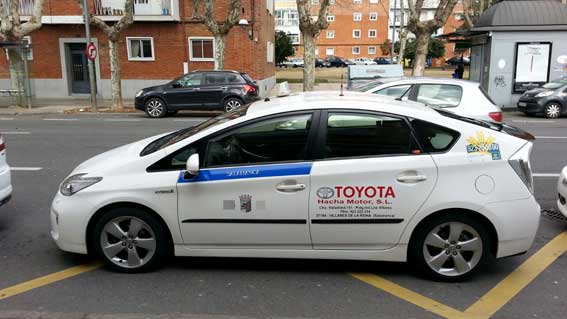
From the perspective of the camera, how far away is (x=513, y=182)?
3.92 metres

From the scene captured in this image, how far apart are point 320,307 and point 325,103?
165cm

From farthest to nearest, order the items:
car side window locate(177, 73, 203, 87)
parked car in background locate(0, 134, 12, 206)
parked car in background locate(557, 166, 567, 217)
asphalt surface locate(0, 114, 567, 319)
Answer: car side window locate(177, 73, 203, 87) → parked car in background locate(557, 166, 567, 217) → parked car in background locate(0, 134, 12, 206) → asphalt surface locate(0, 114, 567, 319)

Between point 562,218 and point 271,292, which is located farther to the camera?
point 562,218

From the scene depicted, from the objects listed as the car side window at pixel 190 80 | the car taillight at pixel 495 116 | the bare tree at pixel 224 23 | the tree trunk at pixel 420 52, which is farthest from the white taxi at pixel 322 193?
the tree trunk at pixel 420 52

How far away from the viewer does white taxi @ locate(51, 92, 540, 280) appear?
390 centimetres

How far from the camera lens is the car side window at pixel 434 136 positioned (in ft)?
13.1

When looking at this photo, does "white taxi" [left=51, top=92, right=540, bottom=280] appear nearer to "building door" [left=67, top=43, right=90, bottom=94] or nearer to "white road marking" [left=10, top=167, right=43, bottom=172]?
"white road marking" [left=10, top=167, right=43, bottom=172]

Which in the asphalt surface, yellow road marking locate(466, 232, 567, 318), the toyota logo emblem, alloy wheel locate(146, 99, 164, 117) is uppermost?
the toyota logo emblem

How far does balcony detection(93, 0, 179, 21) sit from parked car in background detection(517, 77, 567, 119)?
1579cm

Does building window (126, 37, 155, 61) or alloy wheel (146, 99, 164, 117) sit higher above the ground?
building window (126, 37, 155, 61)

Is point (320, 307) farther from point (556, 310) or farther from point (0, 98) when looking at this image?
point (0, 98)

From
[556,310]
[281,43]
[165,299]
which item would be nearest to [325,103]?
[165,299]

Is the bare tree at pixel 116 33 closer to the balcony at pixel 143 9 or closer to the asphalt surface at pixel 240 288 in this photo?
the balcony at pixel 143 9

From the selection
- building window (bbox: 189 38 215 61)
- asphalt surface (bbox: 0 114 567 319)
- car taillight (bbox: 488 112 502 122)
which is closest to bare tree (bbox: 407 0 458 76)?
building window (bbox: 189 38 215 61)
